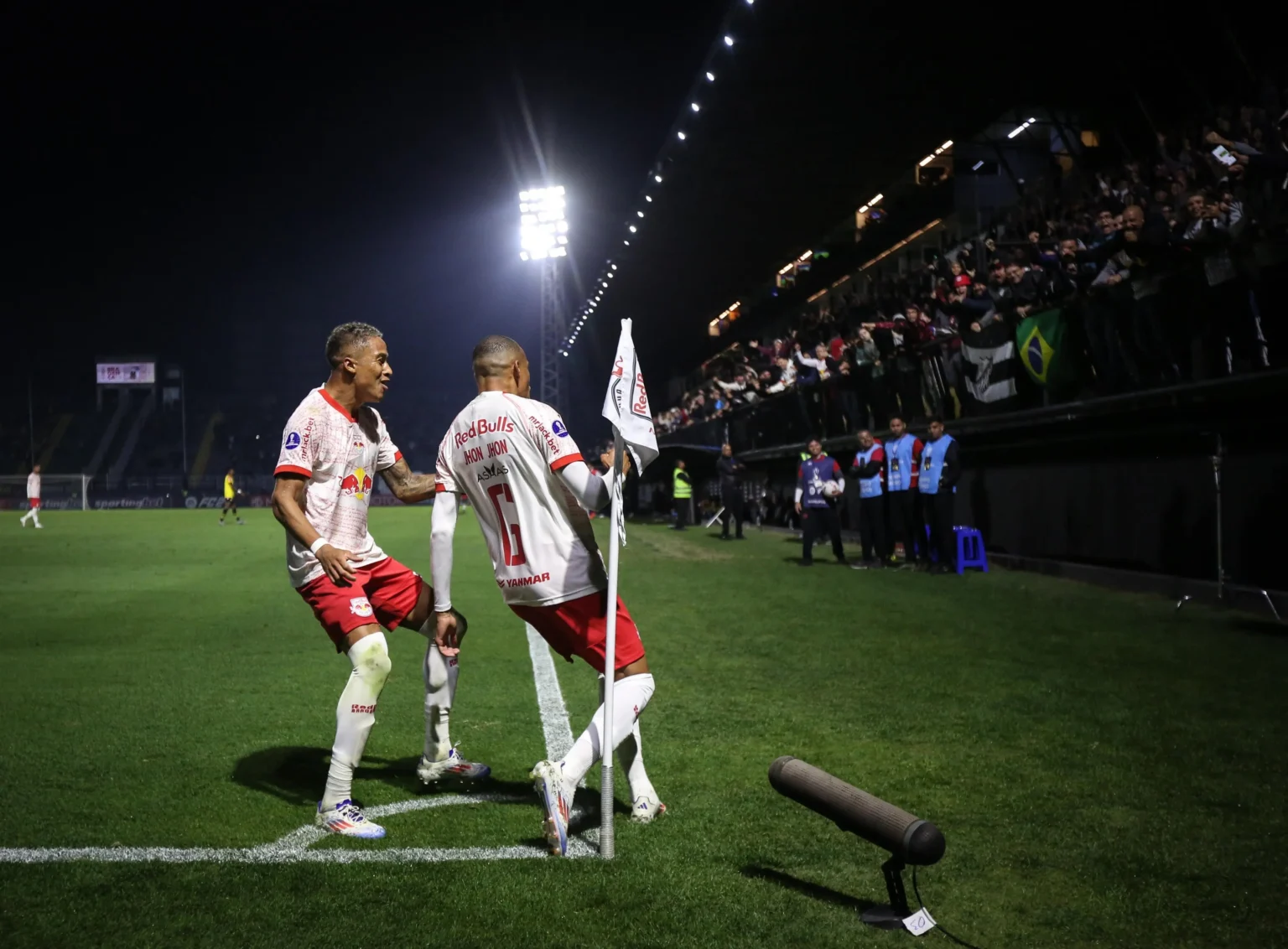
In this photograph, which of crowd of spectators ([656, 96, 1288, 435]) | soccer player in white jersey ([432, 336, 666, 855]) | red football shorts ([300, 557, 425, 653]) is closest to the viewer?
soccer player in white jersey ([432, 336, 666, 855])

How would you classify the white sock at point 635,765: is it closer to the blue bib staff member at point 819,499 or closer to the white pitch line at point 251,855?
the white pitch line at point 251,855

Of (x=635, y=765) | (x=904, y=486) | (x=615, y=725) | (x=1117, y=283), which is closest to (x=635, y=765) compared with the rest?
(x=635, y=765)

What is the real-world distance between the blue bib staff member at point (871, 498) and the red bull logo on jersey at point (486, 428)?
12.7 meters

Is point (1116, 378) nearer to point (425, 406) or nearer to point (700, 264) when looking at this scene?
point (700, 264)

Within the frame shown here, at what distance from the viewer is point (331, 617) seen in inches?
183

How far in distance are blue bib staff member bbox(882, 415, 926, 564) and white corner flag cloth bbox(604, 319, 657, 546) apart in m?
11.8

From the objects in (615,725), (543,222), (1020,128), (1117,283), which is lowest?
(615,725)

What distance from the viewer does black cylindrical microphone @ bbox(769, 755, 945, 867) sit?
Result: 3.23 meters

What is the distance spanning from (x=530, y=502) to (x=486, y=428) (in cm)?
34

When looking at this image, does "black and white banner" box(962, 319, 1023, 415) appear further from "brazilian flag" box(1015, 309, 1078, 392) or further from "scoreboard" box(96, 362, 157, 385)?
"scoreboard" box(96, 362, 157, 385)

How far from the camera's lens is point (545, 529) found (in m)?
4.34

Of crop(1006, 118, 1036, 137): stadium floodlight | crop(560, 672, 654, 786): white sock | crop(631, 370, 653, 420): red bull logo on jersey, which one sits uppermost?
crop(1006, 118, 1036, 137): stadium floodlight

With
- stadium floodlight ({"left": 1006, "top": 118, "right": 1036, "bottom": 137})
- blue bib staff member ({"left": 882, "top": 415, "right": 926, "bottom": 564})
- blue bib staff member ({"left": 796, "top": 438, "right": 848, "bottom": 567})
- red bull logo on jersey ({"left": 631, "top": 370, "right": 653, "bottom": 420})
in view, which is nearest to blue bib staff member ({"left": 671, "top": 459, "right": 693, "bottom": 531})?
stadium floodlight ({"left": 1006, "top": 118, "right": 1036, "bottom": 137})

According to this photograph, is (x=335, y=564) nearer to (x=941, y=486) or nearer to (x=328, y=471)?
(x=328, y=471)
